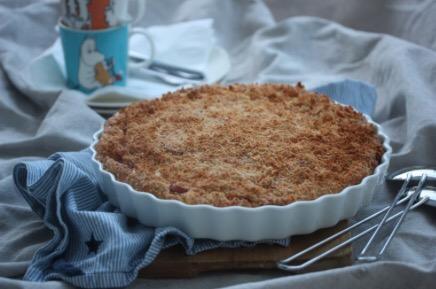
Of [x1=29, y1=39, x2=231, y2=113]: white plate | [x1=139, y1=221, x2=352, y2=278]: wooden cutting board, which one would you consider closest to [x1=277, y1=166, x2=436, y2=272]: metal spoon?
[x1=139, y1=221, x2=352, y2=278]: wooden cutting board

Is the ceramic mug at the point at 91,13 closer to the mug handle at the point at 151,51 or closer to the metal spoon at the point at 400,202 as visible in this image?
the mug handle at the point at 151,51

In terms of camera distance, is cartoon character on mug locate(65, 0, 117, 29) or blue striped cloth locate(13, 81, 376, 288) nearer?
blue striped cloth locate(13, 81, 376, 288)

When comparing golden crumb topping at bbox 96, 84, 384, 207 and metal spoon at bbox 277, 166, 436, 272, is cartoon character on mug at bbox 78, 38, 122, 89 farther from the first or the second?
metal spoon at bbox 277, 166, 436, 272

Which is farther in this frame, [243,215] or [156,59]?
[156,59]

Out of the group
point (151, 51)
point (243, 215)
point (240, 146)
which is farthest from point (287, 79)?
point (243, 215)

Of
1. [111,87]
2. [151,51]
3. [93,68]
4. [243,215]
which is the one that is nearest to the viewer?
[243,215]

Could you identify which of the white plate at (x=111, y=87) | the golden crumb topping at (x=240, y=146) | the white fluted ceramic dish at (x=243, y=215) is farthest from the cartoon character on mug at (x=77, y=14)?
the white fluted ceramic dish at (x=243, y=215)

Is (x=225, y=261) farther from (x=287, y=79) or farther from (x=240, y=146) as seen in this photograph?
(x=287, y=79)

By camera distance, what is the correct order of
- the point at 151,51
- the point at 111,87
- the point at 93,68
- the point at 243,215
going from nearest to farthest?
the point at 243,215 < the point at 111,87 < the point at 93,68 < the point at 151,51
